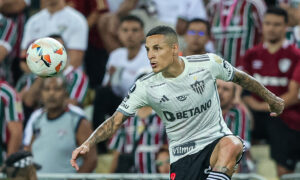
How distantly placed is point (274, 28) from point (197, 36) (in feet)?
3.70

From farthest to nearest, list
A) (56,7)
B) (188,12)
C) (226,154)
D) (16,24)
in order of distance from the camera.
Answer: (16,24) < (188,12) < (56,7) < (226,154)

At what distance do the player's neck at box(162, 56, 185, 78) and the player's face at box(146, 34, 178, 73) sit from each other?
12cm

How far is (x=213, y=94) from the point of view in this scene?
891 centimetres

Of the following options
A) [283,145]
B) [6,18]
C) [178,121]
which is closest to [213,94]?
[178,121]

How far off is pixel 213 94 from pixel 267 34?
3.50 metres

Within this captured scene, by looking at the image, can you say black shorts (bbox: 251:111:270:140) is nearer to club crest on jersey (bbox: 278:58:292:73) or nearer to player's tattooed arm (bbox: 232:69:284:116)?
club crest on jersey (bbox: 278:58:292:73)

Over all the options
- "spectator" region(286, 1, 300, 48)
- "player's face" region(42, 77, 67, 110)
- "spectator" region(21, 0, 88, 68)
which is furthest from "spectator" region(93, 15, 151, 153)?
"spectator" region(286, 1, 300, 48)

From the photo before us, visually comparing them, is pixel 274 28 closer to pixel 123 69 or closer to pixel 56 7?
pixel 123 69

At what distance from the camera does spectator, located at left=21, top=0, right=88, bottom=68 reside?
12.8m

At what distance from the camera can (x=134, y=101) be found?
870 centimetres

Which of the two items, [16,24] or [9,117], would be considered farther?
[16,24]

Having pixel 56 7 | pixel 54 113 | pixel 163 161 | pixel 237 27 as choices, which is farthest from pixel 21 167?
pixel 237 27

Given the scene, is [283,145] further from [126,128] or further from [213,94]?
[213,94]

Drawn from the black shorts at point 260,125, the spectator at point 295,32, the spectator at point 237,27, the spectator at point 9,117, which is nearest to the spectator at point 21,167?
the spectator at point 9,117
